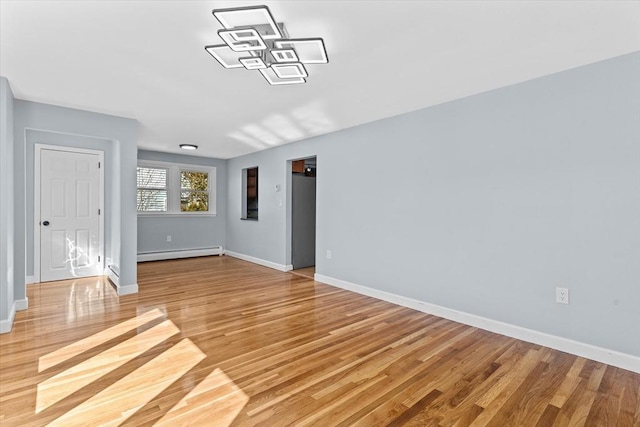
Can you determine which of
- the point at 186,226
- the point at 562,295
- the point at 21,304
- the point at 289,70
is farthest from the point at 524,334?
the point at 186,226

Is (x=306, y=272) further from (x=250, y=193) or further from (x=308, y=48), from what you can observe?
(x=308, y=48)

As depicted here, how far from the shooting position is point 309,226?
6.11 metres

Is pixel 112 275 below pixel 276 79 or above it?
below

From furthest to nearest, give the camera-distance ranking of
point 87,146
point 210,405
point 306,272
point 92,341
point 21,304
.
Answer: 1. point 306,272
2. point 87,146
3. point 21,304
4. point 92,341
5. point 210,405

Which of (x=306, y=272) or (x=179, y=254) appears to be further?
(x=179, y=254)

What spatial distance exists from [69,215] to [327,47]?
485 centimetres

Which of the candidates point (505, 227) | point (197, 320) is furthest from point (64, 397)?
point (505, 227)

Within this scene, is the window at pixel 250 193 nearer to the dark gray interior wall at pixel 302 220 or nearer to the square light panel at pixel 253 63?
the dark gray interior wall at pixel 302 220

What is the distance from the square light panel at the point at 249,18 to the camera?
173 cm

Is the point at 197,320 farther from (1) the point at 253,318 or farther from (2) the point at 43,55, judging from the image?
(2) the point at 43,55

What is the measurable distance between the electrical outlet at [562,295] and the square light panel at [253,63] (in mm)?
2978

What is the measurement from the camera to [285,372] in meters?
2.21

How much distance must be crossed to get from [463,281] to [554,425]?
1609 millimetres

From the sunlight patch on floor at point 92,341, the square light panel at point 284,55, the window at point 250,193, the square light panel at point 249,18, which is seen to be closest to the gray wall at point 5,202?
the sunlight patch on floor at point 92,341
